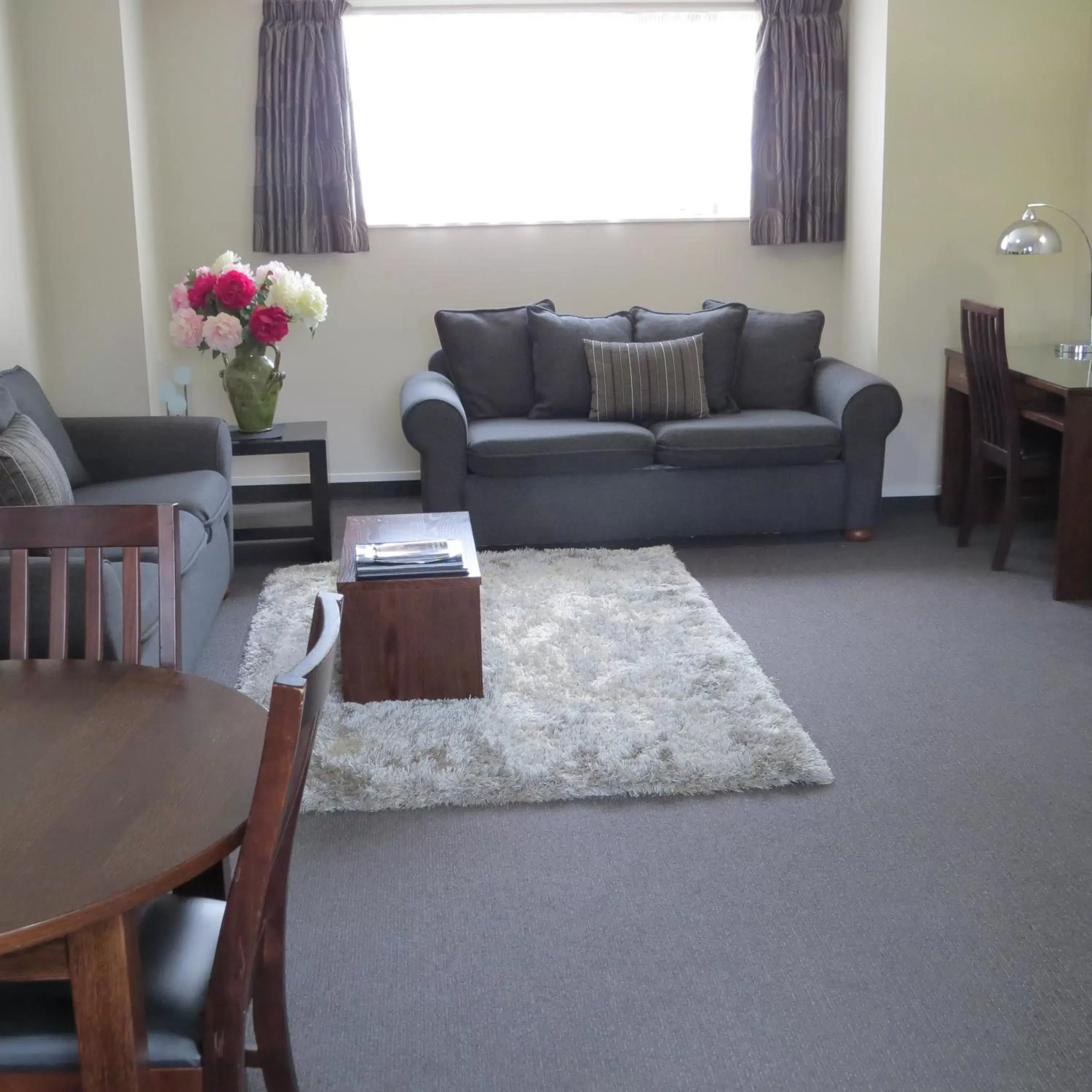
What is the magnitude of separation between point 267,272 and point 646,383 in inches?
62.1

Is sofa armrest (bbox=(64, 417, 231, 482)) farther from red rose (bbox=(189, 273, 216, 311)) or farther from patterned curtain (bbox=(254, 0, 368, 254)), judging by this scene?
patterned curtain (bbox=(254, 0, 368, 254))

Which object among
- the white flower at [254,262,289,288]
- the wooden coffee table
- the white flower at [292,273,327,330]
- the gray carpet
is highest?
the white flower at [254,262,289,288]

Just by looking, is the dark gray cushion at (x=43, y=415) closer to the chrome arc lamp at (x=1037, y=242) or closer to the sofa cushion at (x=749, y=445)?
the sofa cushion at (x=749, y=445)

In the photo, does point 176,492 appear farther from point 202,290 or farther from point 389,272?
point 389,272

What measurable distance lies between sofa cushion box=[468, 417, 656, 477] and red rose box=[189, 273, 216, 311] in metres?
1.13

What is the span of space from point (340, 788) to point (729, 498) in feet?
8.32

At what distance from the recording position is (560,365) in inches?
211

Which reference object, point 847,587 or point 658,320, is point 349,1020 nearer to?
point 847,587

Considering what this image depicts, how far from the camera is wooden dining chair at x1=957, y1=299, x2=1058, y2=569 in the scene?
14.9 ft

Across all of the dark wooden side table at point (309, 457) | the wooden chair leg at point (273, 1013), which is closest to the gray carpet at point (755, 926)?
the wooden chair leg at point (273, 1013)

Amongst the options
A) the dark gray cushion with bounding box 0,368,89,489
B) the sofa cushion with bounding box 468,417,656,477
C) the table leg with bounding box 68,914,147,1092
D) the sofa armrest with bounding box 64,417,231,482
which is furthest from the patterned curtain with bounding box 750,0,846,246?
the table leg with bounding box 68,914,147,1092

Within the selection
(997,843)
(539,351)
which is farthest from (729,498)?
(997,843)

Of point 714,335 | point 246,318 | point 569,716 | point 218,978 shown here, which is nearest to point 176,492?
point 246,318

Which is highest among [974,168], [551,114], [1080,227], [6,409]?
[551,114]
